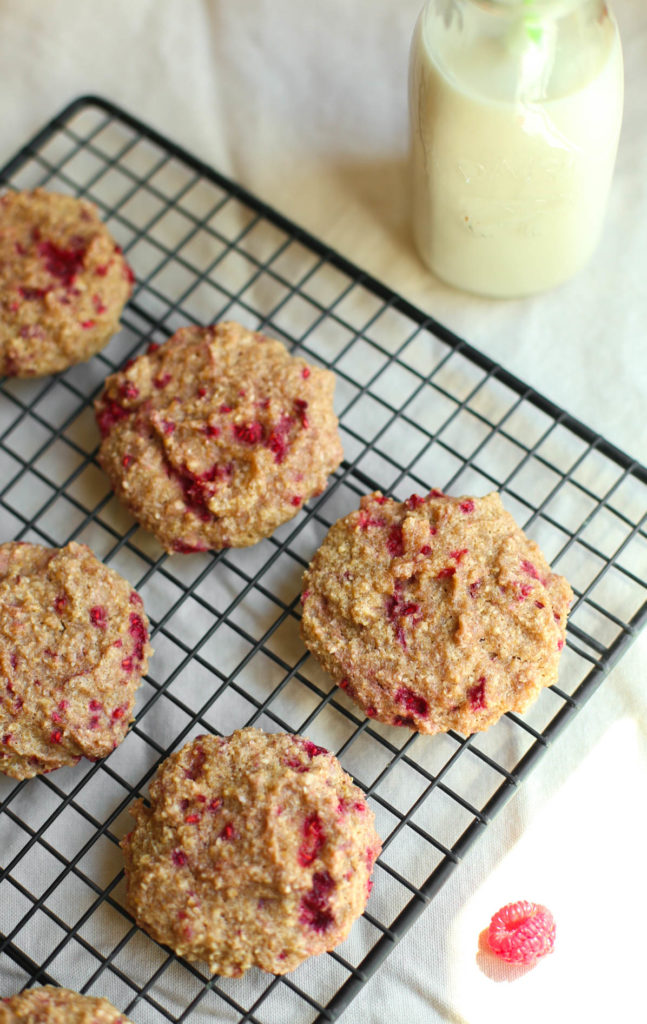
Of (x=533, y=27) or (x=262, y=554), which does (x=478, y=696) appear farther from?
(x=533, y=27)

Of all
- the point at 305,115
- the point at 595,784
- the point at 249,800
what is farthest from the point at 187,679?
the point at 305,115

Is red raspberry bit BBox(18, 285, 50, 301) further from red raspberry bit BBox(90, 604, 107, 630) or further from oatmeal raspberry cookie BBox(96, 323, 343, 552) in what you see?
red raspberry bit BBox(90, 604, 107, 630)

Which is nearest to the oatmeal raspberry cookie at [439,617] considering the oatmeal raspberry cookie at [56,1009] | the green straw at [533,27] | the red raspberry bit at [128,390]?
the red raspberry bit at [128,390]

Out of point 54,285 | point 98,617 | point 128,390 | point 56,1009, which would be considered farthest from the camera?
point 54,285

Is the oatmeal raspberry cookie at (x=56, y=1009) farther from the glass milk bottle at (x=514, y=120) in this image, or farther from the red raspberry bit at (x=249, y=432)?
the glass milk bottle at (x=514, y=120)

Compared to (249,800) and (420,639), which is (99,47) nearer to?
(420,639)

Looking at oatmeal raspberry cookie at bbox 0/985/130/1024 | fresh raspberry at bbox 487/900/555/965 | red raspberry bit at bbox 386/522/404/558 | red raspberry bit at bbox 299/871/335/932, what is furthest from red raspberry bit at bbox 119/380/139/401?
fresh raspberry at bbox 487/900/555/965

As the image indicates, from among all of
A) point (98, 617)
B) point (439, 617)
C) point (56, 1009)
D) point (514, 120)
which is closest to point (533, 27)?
point (514, 120)
